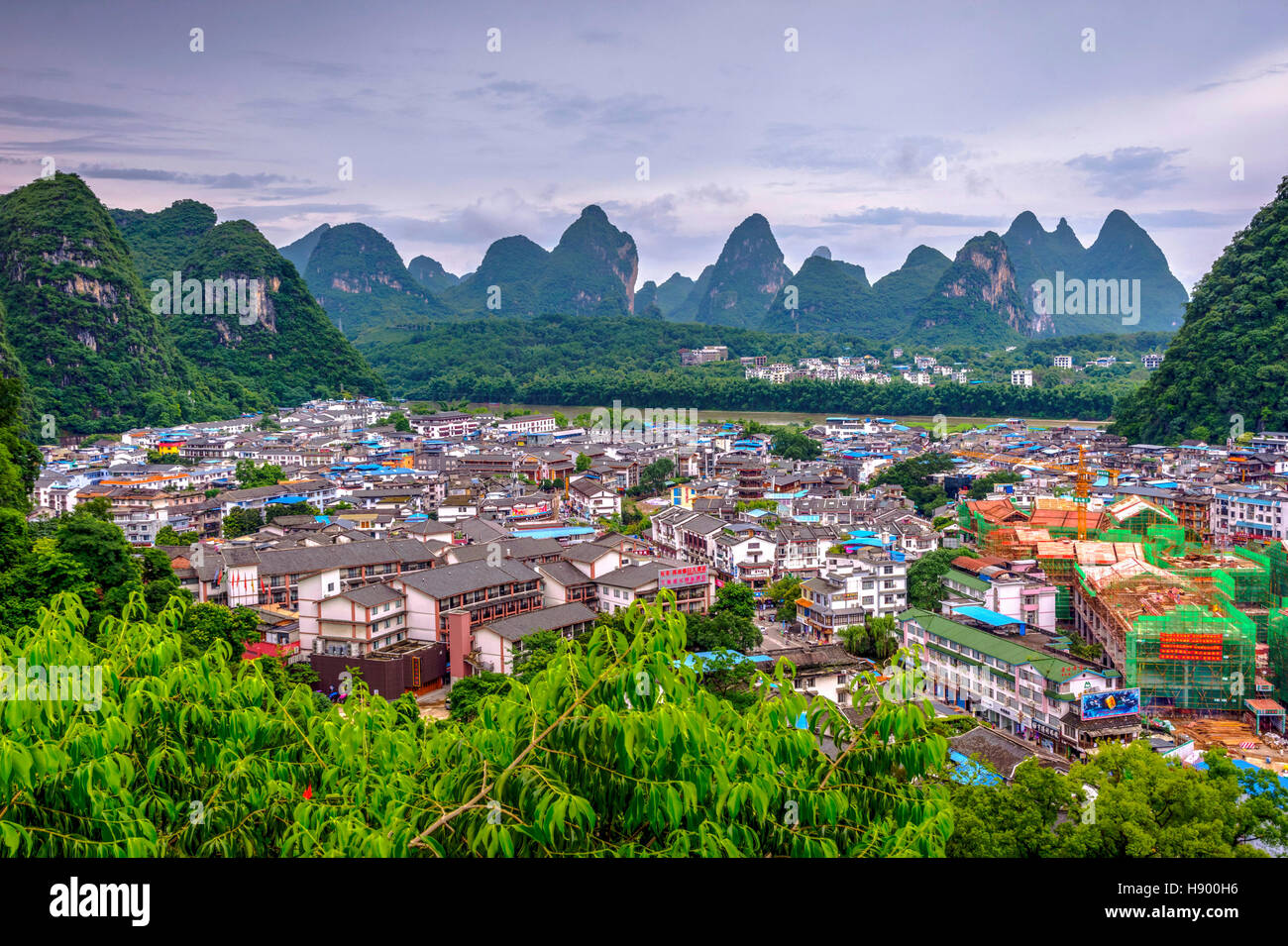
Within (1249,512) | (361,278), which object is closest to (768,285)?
(361,278)

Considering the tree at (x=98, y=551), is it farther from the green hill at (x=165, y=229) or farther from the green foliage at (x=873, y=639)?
the green hill at (x=165, y=229)

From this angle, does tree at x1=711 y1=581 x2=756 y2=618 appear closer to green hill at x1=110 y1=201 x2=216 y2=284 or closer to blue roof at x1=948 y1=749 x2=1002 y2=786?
blue roof at x1=948 y1=749 x2=1002 y2=786

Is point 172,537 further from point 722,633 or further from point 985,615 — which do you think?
point 985,615

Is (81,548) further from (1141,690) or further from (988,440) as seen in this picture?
(988,440)

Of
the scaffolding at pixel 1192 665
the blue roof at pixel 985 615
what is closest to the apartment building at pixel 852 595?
the blue roof at pixel 985 615

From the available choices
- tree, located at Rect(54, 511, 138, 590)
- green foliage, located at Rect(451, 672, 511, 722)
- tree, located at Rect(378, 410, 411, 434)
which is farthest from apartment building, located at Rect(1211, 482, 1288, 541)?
tree, located at Rect(378, 410, 411, 434)

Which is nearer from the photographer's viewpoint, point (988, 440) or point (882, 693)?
point (882, 693)
